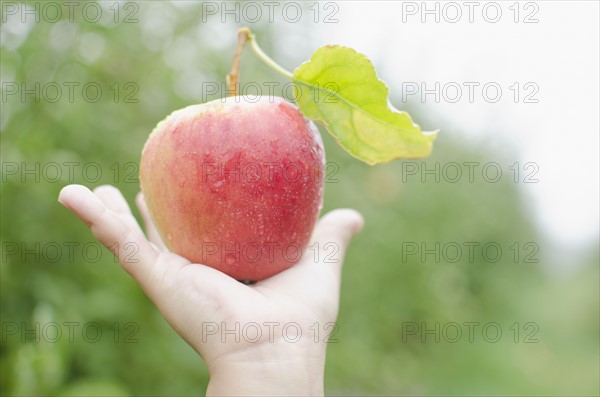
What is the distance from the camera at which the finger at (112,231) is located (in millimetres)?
1062

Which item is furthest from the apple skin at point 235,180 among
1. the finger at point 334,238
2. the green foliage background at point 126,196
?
the green foliage background at point 126,196

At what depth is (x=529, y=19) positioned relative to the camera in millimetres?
2572

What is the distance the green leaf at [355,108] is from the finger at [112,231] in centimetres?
37

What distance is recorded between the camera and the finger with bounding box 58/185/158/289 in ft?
3.48

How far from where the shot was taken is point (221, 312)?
1.10 meters

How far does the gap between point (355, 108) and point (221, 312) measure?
43 cm

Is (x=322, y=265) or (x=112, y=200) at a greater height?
(x=112, y=200)

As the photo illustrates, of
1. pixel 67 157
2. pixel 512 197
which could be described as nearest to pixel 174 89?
pixel 67 157

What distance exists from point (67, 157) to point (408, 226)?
10.9 feet

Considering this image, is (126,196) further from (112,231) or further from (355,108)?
(355,108)

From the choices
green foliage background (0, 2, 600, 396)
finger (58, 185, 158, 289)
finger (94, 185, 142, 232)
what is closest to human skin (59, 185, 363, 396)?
finger (58, 185, 158, 289)

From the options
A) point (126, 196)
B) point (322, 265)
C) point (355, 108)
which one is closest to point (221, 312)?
point (322, 265)

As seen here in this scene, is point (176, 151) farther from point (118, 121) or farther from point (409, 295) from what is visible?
A: point (409, 295)

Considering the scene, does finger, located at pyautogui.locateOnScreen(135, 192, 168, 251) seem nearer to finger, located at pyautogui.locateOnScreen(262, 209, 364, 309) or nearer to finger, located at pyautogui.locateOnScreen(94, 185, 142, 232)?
finger, located at pyautogui.locateOnScreen(94, 185, 142, 232)
